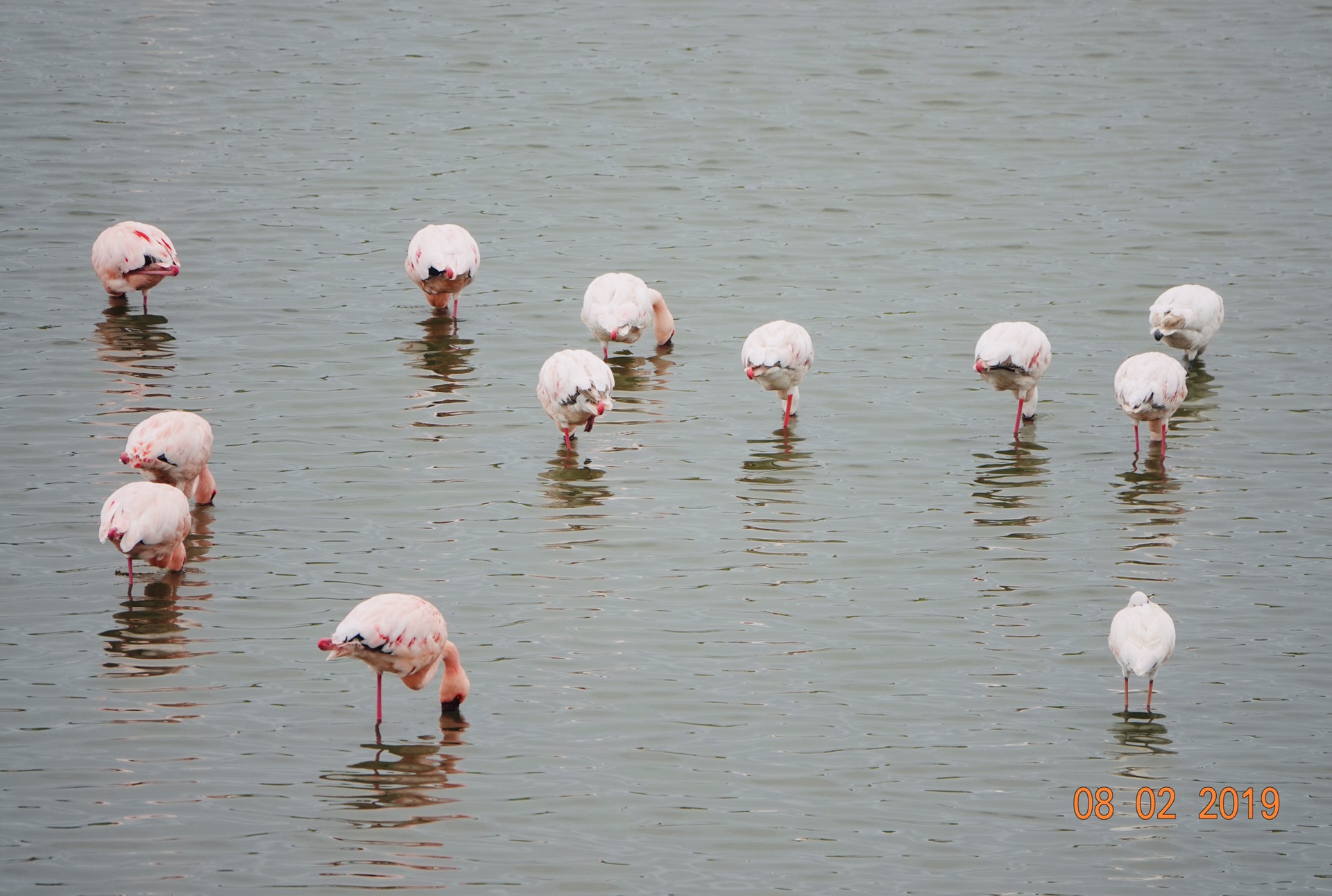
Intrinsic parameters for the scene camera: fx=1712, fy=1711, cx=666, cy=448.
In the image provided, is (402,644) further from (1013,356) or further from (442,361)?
(442,361)

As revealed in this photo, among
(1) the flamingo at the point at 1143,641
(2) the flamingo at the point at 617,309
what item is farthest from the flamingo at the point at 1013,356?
(1) the flamingo at the point at 1143,641

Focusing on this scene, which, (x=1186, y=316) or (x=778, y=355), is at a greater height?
(x=1186, y=316)

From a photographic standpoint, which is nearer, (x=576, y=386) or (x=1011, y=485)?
(x=576, y=386)

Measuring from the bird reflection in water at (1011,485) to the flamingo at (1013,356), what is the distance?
0.43 m

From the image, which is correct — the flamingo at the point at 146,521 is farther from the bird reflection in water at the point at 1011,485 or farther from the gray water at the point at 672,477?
the bird reflection in water at the point at 1011,485

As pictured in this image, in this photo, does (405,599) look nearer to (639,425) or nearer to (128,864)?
(128,864)

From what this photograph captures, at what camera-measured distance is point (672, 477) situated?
1402 centimetres

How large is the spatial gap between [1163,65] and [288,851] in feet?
76.1

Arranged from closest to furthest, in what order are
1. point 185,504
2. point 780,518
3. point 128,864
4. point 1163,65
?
point 128,864, point 185,504, point 780,518, point 1163,65

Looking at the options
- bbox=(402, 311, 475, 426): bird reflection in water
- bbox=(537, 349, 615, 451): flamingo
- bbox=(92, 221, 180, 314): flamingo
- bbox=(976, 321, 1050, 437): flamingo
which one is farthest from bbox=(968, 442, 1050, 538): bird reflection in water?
bbox=(92, 221, 180, 314): flamingo

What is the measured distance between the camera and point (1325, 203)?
71.7 ft

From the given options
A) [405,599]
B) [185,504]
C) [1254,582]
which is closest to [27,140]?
[185,504]

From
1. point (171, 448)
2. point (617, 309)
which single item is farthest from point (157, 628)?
point (617, 309)
